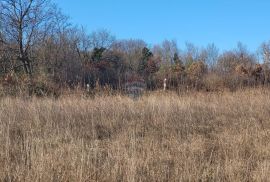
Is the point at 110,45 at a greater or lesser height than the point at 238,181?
greater

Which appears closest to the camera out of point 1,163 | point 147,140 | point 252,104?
point 1,163

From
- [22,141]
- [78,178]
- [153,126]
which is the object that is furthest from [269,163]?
[22,141]

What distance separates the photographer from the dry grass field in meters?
4.96

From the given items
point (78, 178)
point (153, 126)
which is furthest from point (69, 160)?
point (153, 126)

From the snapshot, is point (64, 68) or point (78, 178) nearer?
point (78, 178)

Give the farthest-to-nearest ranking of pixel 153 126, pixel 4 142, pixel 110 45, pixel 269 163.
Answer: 1. pixel 110 45
2. pixel 153 126
3. pixel 4 142
4. pixel 269 163

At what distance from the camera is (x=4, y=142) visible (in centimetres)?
601

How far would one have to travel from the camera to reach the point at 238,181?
194 inches

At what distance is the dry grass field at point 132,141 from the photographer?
4.96 metres

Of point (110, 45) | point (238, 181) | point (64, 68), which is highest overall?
point (110, 45)

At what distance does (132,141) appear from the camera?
20.5ft

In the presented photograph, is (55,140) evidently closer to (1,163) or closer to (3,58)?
(1,163)

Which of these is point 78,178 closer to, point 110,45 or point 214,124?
point 214,124

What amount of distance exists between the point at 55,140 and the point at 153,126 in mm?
2485
